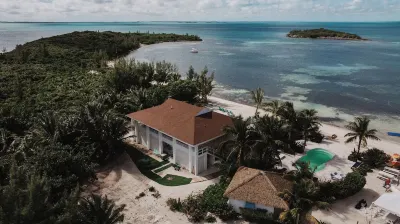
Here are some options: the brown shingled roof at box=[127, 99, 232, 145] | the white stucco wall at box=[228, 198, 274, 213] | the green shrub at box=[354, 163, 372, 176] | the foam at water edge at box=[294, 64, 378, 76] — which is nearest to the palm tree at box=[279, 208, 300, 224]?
the white stucco wall at box=[228, 198, 274, 213]

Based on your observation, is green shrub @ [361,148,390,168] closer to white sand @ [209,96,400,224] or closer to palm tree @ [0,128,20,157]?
white sand @ [209,96,400,224]

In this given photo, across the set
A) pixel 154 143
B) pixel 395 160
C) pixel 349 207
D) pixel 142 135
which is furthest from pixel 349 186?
pixel 142 135

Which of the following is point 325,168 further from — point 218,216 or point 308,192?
point 218,216

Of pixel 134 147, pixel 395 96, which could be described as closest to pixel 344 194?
pixel 134 147

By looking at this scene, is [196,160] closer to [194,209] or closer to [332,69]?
[194,209]

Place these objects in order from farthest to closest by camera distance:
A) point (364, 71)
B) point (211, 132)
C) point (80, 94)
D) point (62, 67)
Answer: point (364, 71), point (62, 67), point (80, 94), point (211, 132)
